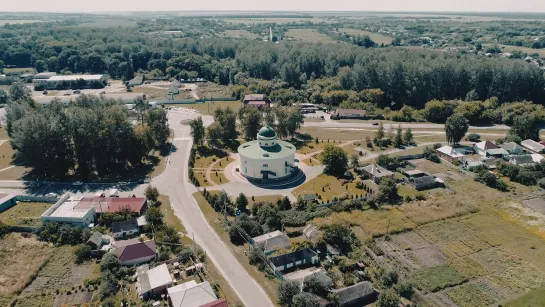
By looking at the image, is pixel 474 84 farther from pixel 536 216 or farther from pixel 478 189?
pixel 536 216

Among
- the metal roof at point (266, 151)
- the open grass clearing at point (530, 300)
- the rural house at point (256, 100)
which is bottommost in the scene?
the open grass clearing at point (530, 300)

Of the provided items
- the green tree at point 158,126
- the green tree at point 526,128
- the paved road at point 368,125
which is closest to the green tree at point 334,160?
the paved road at point 368,125

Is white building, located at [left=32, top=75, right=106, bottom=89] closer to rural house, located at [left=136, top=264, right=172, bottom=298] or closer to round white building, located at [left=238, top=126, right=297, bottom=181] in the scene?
round white building, located at [left=238, top=126, right=297, bottom=181]

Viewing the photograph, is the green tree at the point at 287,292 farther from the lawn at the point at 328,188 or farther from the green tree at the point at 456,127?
the green tree at the point at 456,127

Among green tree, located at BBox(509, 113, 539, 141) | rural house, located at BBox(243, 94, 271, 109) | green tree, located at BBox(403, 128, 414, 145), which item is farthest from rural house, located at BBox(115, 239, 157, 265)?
green tree, located at BBox(509, 113, 539, 141)

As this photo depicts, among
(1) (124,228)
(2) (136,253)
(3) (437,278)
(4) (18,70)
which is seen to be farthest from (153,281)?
(4) (18,70)

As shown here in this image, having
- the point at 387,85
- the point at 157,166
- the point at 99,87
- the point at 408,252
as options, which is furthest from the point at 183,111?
the point at 408,252

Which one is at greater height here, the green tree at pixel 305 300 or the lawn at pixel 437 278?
the green tree at pixel 305 300
